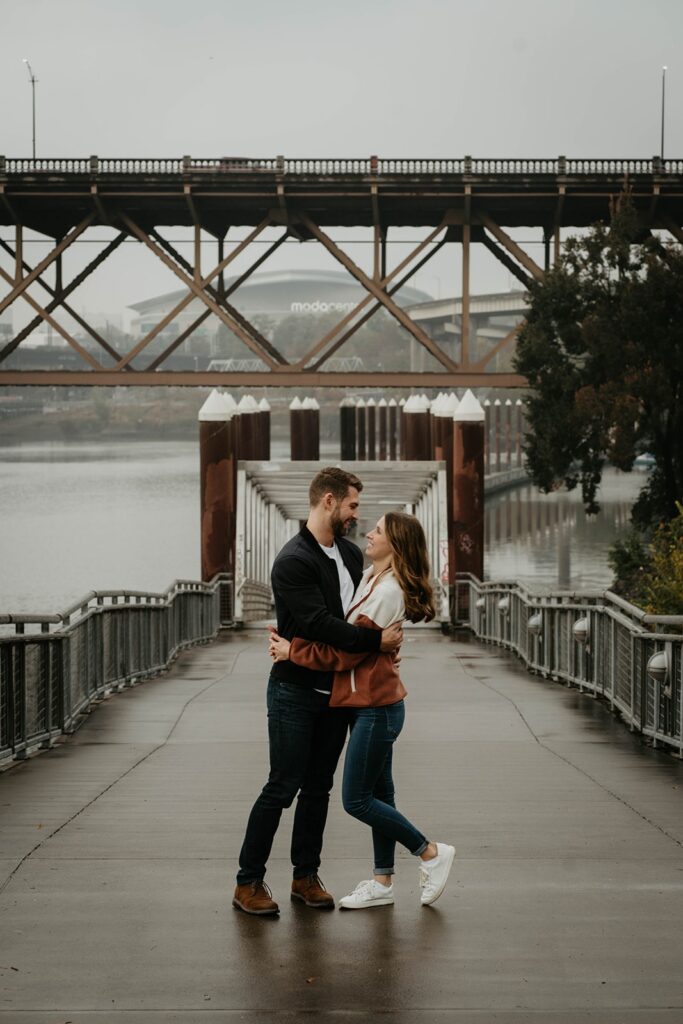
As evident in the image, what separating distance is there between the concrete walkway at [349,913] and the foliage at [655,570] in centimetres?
1602

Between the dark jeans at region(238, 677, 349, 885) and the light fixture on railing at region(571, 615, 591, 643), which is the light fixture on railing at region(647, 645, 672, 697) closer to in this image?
the light fixture on railing at region(571, 615, 591, 643)

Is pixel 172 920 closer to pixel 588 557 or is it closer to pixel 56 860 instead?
pixel 56 860

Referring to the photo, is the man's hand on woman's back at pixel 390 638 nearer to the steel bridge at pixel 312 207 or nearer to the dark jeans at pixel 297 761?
the dark jeans at pixel 297 761

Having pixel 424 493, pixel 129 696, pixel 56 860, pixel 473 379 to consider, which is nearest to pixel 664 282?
pixel 473 379

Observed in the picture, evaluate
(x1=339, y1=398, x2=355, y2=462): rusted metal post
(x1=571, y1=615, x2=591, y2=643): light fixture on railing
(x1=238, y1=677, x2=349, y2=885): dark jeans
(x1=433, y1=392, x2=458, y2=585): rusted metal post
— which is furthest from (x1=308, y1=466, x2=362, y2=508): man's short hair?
(x1=339, y1=398, x2=355, y2=462): rusted metal post

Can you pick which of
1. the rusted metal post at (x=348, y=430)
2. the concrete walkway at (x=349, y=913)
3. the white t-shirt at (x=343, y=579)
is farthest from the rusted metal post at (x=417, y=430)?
the white t-shirt at (x=343, y=579)

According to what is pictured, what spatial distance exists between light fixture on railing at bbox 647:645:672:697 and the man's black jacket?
15.6 feet

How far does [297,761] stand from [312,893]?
50cm

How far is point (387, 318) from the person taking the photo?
188m

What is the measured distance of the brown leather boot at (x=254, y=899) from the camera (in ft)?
19.7

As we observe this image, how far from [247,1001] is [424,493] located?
1446 inches

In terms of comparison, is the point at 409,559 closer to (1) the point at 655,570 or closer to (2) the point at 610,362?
(1) the point at 655,570

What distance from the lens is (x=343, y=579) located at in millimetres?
6422

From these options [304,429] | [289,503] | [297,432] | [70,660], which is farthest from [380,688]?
[297,432]
